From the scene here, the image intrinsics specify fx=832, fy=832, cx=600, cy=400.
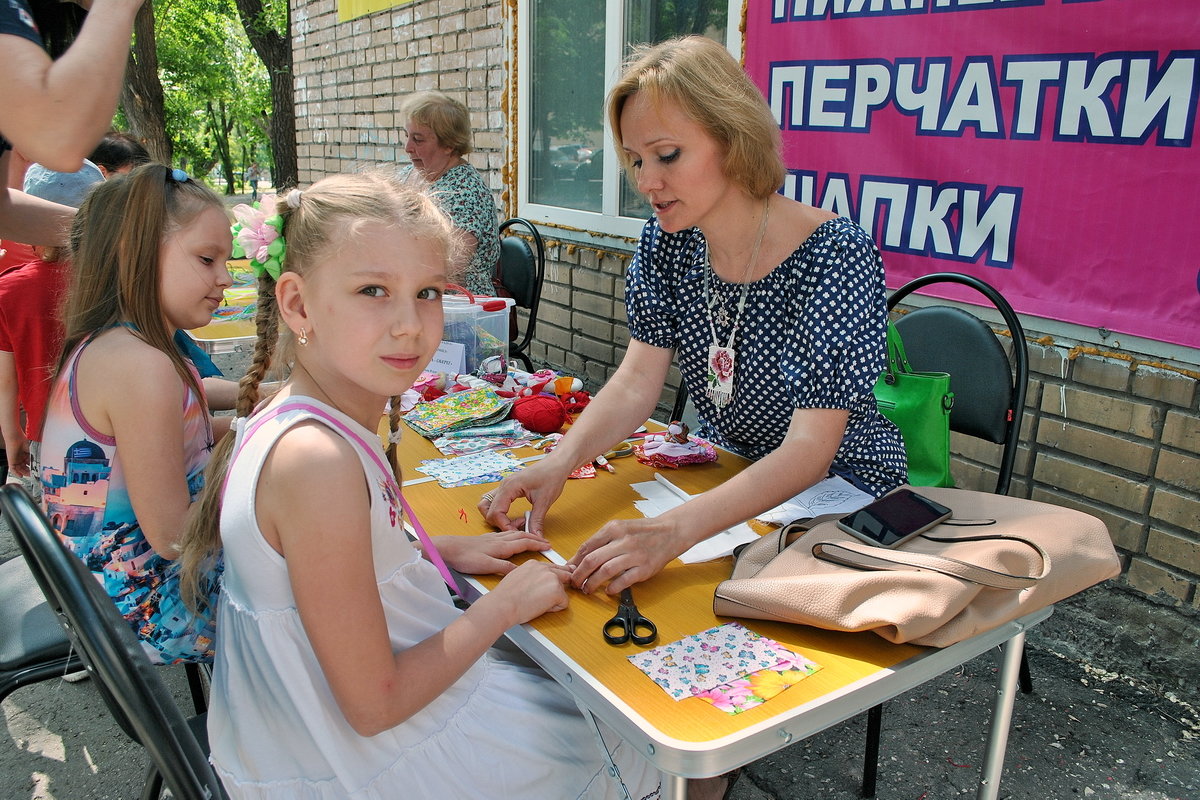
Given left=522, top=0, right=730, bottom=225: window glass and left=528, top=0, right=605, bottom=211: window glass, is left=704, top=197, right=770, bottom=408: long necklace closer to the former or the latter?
left=522, top=0, right=730, bottom=225: window glass

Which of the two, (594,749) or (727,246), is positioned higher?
(727,246)

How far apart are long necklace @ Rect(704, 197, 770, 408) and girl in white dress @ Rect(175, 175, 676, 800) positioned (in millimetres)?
728

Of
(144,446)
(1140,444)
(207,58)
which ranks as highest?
(207,58)

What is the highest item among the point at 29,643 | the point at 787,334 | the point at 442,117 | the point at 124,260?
the point at 442,117

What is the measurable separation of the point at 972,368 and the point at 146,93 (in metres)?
13.0

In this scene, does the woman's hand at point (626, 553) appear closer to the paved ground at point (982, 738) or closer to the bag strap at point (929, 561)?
A: the bag strap at point (929, 561)

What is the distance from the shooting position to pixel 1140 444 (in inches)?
93.5

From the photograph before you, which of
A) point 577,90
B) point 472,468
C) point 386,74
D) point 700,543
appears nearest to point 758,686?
point 700,543

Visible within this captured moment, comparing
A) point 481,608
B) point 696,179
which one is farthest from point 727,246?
point 481,608

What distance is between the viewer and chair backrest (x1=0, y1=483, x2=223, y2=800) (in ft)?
3.00

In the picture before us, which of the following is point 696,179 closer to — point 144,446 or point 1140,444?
point 144,446

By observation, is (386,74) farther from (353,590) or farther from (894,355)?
(353,590)

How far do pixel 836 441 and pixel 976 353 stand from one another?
2.28 feet

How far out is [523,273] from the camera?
420 cm
